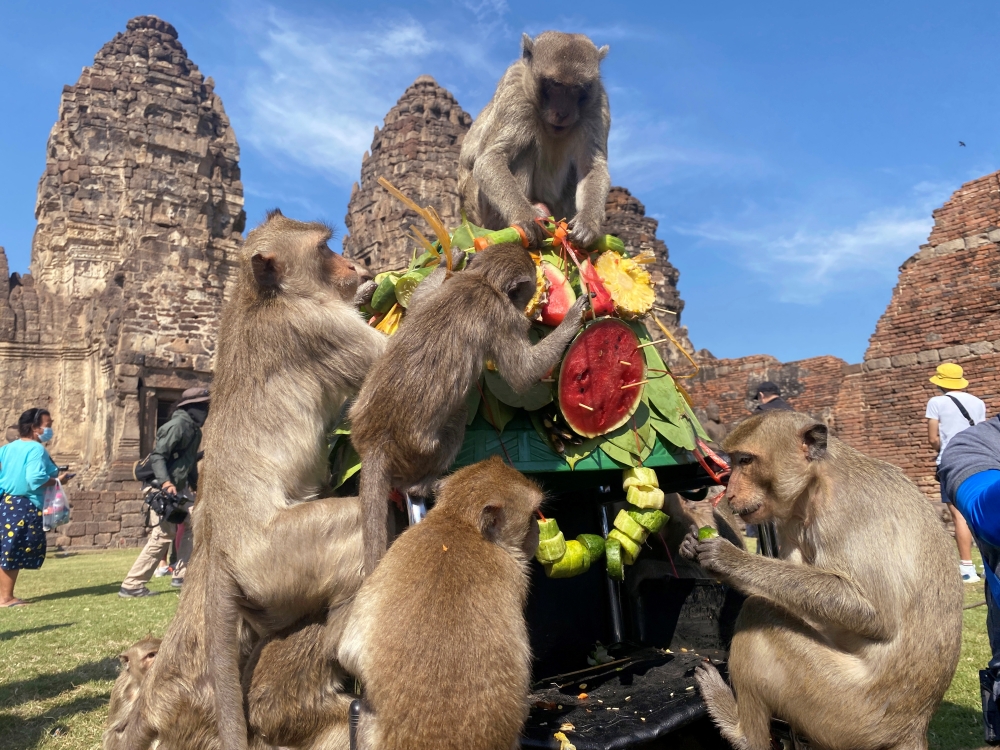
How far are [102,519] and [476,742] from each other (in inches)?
864

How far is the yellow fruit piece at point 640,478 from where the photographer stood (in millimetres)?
3596

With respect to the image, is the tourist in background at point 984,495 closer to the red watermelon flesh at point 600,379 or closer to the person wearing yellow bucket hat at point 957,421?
the red watermelon flesh at point 600,379

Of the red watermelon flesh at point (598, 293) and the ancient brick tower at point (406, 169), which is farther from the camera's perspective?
the ancient brick tower at point (406, 169)

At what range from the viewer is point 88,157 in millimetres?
30734

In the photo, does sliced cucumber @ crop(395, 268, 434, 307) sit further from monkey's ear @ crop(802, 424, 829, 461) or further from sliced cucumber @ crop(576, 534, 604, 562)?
monkey's ear @ crop(802, 424, 829, 461)

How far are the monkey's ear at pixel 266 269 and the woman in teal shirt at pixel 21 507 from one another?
7573 millimetres

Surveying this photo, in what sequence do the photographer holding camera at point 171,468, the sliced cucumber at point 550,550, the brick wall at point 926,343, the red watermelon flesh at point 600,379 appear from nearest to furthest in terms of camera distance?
the sliced cucumber at point 550,550
the red watermelon flesh at point 600,379
the photographer holding camera at point 171,468
the brick wall at point 926,343

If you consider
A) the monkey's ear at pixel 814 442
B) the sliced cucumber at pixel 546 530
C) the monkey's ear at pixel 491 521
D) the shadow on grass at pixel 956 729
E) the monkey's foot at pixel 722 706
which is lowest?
the shadow on grass at pixel 956 729

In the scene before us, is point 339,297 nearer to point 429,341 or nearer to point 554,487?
point 429,341

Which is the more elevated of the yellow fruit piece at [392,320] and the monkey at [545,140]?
the monkey at [545,140]

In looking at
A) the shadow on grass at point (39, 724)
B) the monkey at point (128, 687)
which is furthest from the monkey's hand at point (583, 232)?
the shadow on grass at point (39, 724)

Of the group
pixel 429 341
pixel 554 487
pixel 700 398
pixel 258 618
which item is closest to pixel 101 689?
pixel 258 618

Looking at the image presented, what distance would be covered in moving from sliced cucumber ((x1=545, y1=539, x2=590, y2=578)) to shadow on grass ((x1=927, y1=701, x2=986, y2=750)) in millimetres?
2524

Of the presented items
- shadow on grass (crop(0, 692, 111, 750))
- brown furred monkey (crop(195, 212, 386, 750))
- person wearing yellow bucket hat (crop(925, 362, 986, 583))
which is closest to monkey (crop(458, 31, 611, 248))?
brown furred monkey (crop(195, 212, 386, 750))
